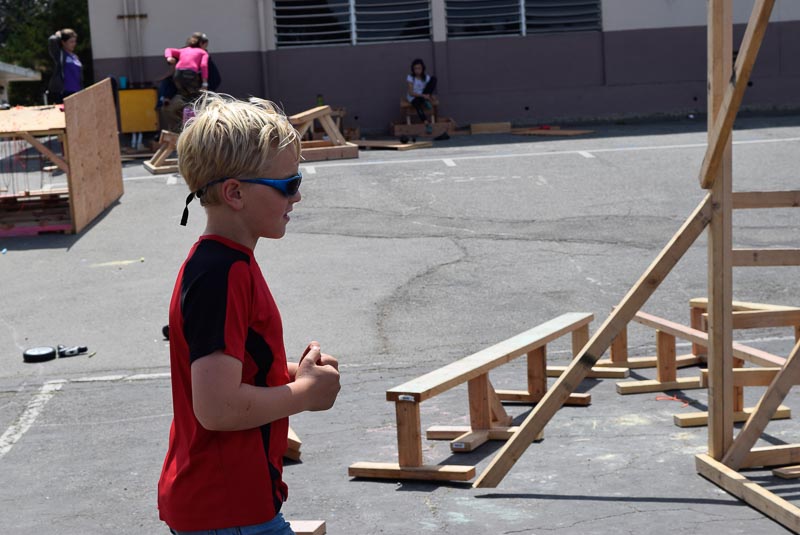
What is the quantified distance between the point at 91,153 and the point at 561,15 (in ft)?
37.0

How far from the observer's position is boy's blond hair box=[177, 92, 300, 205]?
8.44ft

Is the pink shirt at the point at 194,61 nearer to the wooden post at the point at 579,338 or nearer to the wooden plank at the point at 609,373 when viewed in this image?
the wooden post at the point at 579,338

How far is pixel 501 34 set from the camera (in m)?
22.2

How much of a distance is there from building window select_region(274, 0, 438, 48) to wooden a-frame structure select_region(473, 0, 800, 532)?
667 inches

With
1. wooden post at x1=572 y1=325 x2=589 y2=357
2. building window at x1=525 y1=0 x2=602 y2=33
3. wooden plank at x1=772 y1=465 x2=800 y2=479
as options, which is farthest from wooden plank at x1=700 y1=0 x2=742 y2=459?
building window at x1=525 y1=0 x2=602 y2=33

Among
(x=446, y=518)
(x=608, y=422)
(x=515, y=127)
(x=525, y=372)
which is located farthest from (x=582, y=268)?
(x=515, y=127)

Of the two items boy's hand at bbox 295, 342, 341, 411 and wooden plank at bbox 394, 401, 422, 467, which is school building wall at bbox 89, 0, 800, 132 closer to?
wooden plank at bbox 394, 401, 422, 467

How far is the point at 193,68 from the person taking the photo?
1831 cm

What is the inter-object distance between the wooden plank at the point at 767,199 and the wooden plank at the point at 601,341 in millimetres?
183

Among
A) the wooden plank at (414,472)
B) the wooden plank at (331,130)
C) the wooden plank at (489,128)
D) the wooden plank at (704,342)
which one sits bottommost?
the wooden plank at (414,472)

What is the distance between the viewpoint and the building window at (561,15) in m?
22.2

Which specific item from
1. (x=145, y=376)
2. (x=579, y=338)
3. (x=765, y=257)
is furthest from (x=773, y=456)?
(x=145, y=376)

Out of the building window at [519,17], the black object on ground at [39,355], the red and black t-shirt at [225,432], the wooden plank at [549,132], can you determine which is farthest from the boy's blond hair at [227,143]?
the building window at [519,17]

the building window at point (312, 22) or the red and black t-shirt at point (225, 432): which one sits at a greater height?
the building window at point (312, 22)
